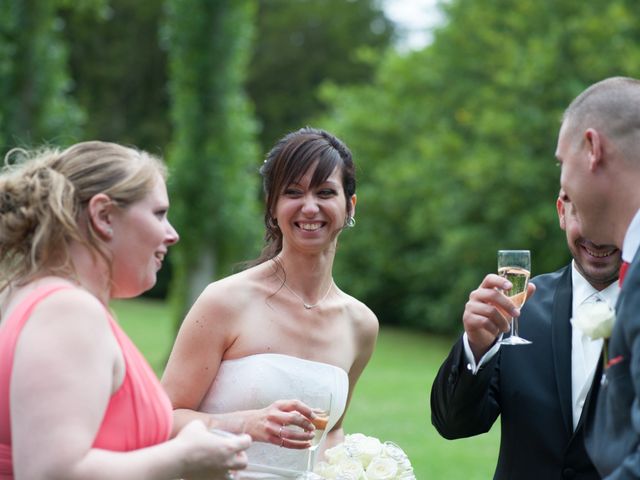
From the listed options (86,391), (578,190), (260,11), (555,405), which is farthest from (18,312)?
(260,11)

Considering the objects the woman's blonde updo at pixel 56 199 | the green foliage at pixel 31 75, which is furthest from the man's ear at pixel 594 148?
the green foliage at pixel 31 75

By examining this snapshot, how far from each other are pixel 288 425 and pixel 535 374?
3.62ft

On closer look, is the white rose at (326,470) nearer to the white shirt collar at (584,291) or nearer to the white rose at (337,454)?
the white rose at (337,454)

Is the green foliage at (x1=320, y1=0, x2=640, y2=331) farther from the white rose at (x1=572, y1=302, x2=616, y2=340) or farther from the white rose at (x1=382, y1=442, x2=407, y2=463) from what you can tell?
the white rose at (x1=572, y1=302, x2=616, y2=340)

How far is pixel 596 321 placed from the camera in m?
3.07

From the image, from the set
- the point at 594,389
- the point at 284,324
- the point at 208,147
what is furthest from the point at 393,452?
the point at 208,147

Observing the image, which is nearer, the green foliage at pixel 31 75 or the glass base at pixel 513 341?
the glass base at pixel 513 341

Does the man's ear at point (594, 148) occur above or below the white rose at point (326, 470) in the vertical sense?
above

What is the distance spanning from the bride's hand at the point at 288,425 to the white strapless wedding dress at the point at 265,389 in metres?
0.47

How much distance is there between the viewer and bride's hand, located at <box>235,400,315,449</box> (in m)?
3.64

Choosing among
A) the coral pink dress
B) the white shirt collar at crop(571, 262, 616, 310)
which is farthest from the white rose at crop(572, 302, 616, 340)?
the coral pink dress

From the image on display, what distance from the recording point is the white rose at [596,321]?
3.06 metres

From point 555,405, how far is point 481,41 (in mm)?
26295

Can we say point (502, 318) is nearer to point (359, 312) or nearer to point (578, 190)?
point (578, 190)
